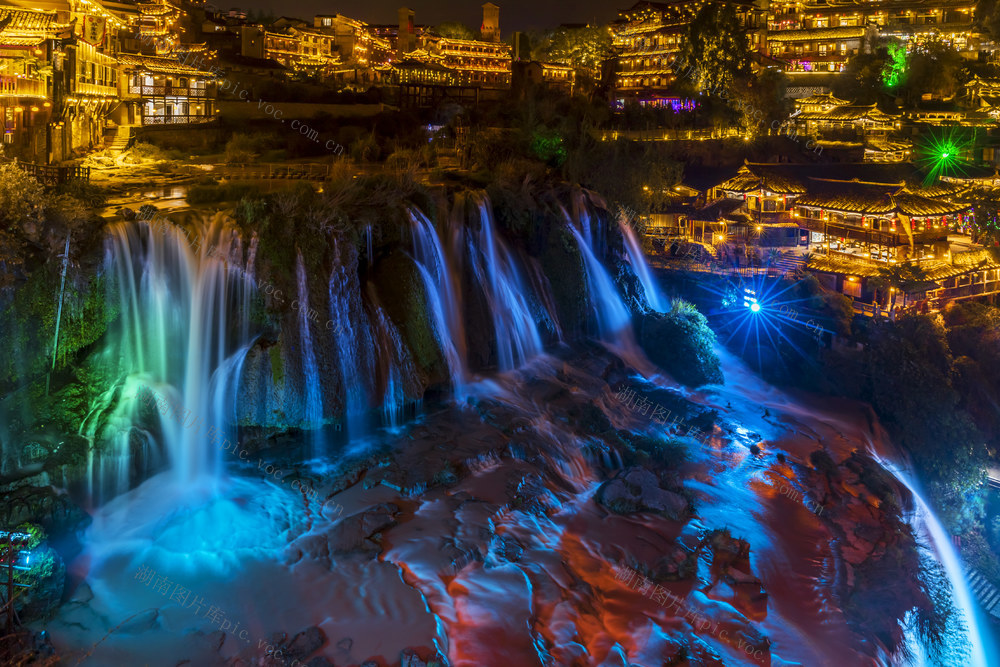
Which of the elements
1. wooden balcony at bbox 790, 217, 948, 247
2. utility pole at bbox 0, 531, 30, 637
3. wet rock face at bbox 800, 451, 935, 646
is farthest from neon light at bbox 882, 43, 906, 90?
utility pole at bbox 0, 531, 30, 637

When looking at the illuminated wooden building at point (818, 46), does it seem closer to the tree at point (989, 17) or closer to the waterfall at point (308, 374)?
the tree at point (989, 17)

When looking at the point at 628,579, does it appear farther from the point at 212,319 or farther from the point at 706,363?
the point at 706,363

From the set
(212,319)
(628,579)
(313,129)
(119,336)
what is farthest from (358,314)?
(313,129)

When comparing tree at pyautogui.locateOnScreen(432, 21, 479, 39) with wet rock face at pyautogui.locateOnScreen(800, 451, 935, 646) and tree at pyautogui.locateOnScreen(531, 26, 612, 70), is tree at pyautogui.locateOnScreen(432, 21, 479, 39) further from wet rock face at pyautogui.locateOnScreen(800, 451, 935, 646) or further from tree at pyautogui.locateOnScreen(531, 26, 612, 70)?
wet rock face at pyautogui.locateOnScreen(800, 451, 935, 646)

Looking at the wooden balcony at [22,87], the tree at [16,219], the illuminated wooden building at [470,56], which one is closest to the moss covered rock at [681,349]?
the tree at [16,219]

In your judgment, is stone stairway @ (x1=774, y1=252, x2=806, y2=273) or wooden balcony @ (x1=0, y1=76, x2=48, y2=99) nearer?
wooden balcony @ (x1=0, y1=76, x2=48, y2=99)

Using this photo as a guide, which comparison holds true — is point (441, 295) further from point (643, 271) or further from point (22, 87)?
point (22, 87)
